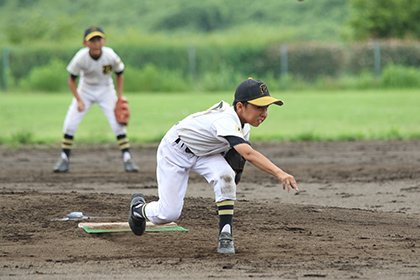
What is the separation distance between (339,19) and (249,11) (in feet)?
27.8

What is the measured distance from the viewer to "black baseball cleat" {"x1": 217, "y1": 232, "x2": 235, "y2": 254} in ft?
16.3

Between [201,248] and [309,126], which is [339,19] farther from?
[201,248]

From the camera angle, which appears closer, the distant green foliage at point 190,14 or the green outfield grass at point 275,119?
the green outfield grass at point 275,119

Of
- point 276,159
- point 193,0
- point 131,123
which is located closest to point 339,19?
point 193,0

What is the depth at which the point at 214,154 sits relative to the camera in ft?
17.1

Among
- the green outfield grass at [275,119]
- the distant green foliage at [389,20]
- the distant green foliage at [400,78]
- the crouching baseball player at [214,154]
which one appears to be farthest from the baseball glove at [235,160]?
the distant green foliage at [389,20]

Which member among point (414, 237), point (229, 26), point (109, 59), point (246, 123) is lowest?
point (414, 237)

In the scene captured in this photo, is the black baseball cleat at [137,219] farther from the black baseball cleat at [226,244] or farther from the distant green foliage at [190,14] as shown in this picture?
the distant green foliage at [190,14]

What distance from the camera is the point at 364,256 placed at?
4.92m

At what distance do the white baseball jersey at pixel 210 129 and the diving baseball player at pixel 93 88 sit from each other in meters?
4.67

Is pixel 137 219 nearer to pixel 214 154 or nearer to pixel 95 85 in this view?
pixel 214 154

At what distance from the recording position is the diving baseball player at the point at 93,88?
9594 millimetres

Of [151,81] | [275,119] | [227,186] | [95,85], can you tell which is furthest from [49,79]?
[227,186]

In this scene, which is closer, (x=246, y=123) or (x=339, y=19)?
(x=246, y=123)
